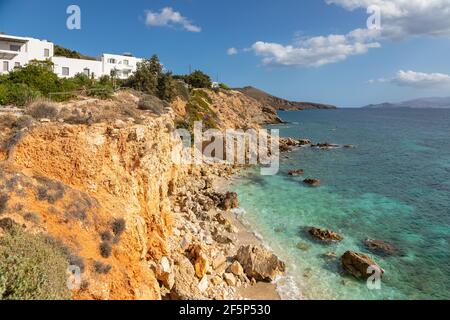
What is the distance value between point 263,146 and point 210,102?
17514mm

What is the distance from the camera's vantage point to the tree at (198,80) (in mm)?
76625

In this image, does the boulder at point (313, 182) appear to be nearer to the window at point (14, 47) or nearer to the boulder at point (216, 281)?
the boulder at point (216, 281)

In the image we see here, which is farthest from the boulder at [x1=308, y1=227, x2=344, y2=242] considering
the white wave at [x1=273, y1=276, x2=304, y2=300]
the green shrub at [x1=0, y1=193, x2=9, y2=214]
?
the green shrub at [x1=0, y1=193, x2=9, y2=214]

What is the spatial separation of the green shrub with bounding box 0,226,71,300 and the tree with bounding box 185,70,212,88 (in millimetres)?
70825

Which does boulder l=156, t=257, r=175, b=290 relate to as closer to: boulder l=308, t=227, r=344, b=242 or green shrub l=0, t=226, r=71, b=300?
green shrub l=0, t=226, r=71, b=300

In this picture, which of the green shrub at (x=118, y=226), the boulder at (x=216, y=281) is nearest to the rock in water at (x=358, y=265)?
the boulder at (x=216, y=281)

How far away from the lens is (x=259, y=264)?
17.2m

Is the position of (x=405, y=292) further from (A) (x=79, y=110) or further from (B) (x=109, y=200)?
(A) (x=79, y=110)

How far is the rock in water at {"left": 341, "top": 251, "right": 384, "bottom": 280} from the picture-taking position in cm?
1738

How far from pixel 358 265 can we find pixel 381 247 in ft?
13.7

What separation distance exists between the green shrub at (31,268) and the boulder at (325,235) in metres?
17.9

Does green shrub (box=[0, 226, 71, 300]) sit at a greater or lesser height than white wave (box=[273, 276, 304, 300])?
greater

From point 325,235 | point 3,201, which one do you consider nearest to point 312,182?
point 325,235
